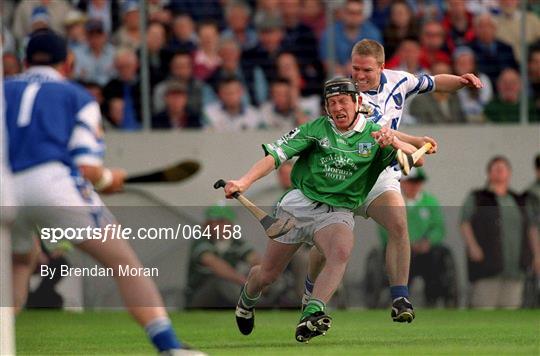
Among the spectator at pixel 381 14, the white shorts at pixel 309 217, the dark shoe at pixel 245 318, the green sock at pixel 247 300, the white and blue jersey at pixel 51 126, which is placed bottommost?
the dark shoe at pixel 245 318

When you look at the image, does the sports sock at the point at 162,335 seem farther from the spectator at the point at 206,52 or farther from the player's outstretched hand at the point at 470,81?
the spectator at the point at 206,52

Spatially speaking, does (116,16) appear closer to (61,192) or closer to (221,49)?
(221,49)

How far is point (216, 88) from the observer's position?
57.8 ft

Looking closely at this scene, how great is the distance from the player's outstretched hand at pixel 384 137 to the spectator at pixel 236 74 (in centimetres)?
675

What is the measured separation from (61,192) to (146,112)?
9.19 meters

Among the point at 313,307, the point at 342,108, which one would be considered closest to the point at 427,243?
the point at 342,108

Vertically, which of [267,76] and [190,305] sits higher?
[267,76]

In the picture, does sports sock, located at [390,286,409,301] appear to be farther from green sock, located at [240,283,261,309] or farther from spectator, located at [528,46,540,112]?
spectator, located at [528,46,540,112]

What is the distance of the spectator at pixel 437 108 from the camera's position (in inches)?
695

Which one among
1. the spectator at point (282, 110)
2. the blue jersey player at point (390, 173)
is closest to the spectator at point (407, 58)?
the spectator at point (282, 110)

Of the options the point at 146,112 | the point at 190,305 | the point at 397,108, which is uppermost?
the point at 397,108

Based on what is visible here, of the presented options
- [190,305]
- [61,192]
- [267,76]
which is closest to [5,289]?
[61,192]

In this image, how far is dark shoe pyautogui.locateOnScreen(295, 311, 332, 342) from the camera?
34.4 feet

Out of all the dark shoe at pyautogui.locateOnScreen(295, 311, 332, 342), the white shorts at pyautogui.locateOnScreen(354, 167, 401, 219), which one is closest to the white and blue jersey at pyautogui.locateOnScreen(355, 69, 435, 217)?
the white shorts at pyautogui.locateOnScreen(354, 167, 401, 219)
